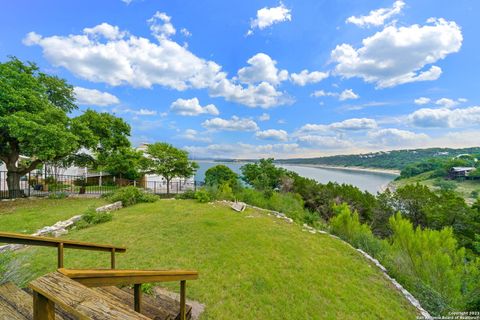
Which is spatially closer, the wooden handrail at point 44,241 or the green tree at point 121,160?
the wooden handrail at point 44,241

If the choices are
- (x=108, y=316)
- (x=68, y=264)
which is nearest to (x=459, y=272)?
(x=108, y=316)

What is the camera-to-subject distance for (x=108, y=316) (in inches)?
29.2

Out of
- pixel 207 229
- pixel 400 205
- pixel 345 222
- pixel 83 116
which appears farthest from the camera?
pixel 400 205

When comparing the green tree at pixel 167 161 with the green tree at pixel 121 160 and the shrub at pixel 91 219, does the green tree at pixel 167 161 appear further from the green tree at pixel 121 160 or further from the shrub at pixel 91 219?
the shrub at pixel 91 219

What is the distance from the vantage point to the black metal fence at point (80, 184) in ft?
49.0

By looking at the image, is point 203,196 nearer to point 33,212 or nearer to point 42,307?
point 33,212

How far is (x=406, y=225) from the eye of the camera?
8.05 meters

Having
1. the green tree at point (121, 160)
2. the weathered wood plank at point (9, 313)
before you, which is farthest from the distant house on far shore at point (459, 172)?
the weathered wood plank at point (9, 313)

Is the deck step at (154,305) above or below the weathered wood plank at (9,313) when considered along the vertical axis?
below

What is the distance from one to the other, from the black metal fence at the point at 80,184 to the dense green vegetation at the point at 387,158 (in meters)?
66.2

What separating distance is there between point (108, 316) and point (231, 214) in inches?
339

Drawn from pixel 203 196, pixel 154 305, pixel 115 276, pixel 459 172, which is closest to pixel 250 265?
pixel 154 305

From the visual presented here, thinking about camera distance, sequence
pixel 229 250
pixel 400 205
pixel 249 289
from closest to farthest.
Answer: pixel 249 289
pixel 229 250
pixel 400 205

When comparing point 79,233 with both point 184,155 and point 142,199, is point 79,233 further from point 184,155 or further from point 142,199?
point 184,155
